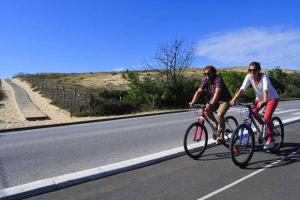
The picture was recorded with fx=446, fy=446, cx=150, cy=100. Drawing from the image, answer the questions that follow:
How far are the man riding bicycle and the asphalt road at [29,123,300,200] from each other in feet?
2.70

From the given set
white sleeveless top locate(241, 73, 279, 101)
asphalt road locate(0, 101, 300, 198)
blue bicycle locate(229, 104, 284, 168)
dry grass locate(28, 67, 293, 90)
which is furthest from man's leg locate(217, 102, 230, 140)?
dry grass locate(28, 67, 293, 90)

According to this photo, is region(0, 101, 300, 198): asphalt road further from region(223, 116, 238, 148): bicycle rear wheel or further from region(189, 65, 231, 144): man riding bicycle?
region(189, 65, 231, 144): man riding bicycle

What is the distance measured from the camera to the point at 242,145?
8.23 meters

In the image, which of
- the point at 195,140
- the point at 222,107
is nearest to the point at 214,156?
the point at 195,140

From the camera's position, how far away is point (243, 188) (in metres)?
6.56

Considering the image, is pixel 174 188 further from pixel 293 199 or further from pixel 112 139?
pixel 112 139

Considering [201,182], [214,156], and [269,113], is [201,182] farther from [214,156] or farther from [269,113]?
[269,113]

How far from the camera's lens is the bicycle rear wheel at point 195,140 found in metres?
8.84

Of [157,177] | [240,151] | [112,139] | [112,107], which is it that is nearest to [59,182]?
[157,177]

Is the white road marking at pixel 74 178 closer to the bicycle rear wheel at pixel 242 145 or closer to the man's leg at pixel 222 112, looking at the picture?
the bicycle rear wheel at pixel 242 145

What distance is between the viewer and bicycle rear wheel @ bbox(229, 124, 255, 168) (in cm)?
802

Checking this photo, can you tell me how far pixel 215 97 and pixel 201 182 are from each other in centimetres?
255

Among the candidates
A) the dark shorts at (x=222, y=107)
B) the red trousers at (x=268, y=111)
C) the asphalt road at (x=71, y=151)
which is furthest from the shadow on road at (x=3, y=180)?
the red trousers at (x=268, y=111)

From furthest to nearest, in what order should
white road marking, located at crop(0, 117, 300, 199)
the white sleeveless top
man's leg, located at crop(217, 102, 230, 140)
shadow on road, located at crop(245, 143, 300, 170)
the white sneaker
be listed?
man's leg, located at crop(217, 102, 230, 140), the white sneaker, the white sleeveless top, shadow on road, located at crop(245, 143, 300, 170), white road marking, located at crop(0, 117, 300, 199)
